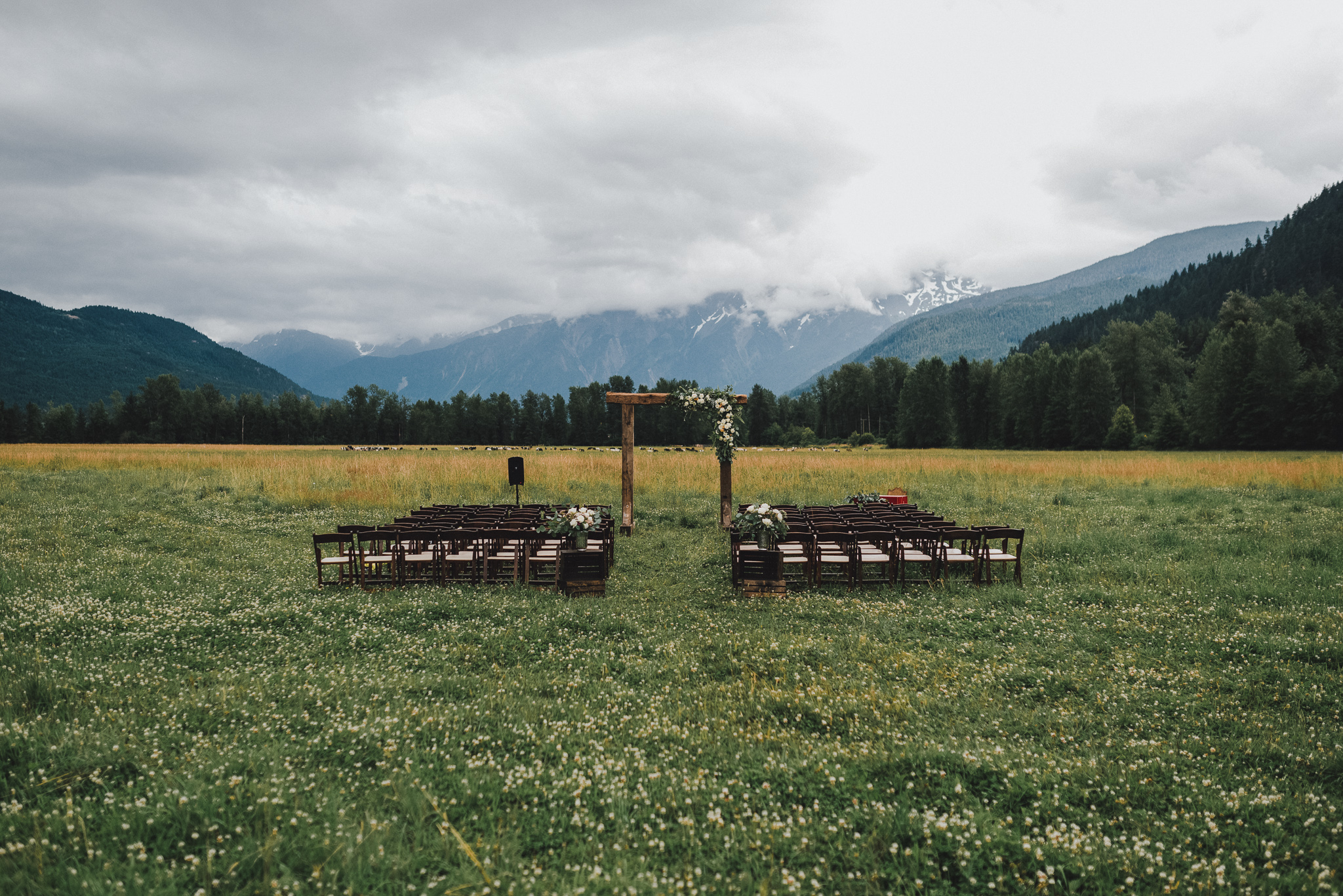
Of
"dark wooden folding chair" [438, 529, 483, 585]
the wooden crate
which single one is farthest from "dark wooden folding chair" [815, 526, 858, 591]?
"dark wooden folding chair" [438, 529, 483, 585]

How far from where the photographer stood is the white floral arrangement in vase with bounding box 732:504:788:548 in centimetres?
1049

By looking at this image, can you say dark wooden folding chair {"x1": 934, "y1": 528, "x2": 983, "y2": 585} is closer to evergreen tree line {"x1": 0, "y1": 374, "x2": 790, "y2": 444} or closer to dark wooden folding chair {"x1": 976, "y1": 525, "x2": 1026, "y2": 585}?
dark wooden folding chair {"x1": 976, "y1": 525, "x2": 1026, "y2": 585}

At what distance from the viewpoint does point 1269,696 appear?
6004 millimetres

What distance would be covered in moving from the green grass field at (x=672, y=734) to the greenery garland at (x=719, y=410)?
367cm

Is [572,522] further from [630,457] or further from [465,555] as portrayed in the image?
[630,457]

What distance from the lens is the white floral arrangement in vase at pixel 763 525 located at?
10492mm

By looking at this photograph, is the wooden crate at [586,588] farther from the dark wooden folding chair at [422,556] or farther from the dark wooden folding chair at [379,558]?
the dark wooden folding chair at [379,558]

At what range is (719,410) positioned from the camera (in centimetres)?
1440

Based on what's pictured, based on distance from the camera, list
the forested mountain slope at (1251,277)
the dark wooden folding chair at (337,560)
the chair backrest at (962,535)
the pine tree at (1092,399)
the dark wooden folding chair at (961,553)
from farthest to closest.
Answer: the forested mountain slope at (1251,277), the pine tree at (1092,399), the dark wooden folding chair at (961,553), the chair backrest at (962,535), the dark wooden folding chair at (337,560)

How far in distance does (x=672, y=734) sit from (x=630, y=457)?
11.4m

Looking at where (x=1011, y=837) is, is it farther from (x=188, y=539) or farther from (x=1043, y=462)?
(x=1043, y=462)

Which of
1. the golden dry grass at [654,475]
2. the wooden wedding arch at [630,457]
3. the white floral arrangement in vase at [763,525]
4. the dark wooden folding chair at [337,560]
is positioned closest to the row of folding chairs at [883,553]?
the white floral arrangement in vase at [763,525]

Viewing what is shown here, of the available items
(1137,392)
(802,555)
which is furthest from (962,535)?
(1137,392)

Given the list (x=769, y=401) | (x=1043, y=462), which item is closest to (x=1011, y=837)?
(x=1043, y=462)
